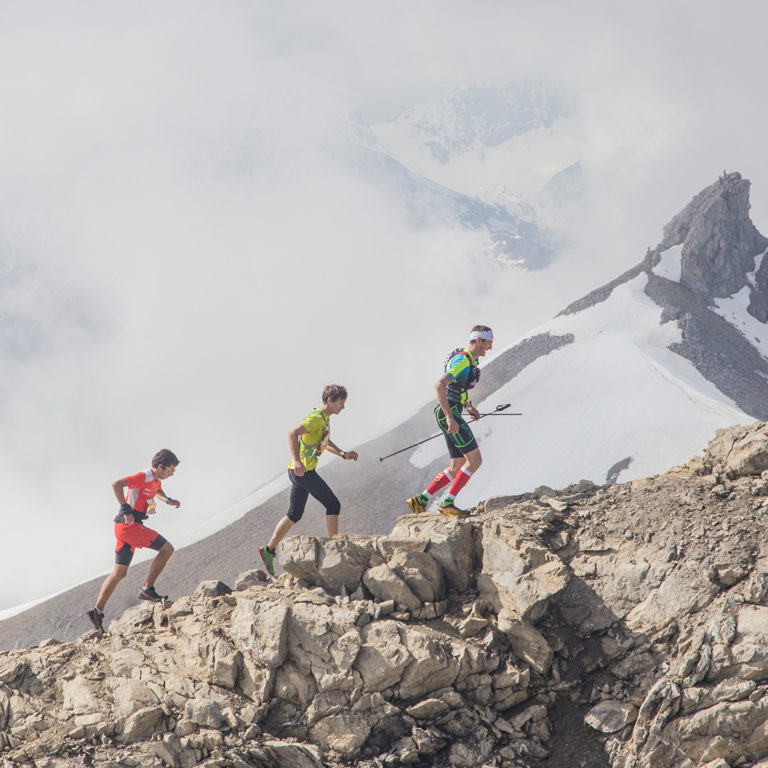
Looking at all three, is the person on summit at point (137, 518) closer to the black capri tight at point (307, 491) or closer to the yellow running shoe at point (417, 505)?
the black capri tight at point (307, 491)

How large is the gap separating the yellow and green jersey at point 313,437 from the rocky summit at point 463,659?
1970 millimetres

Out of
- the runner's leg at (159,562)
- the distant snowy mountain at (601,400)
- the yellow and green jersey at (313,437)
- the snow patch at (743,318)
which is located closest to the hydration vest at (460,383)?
the yellow and green jersey at (313,437)

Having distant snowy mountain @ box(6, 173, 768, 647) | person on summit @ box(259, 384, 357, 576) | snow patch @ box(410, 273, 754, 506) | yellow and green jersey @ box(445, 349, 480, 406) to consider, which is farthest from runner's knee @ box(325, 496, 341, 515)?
snow patch @ box(410, 273, 754, 506)

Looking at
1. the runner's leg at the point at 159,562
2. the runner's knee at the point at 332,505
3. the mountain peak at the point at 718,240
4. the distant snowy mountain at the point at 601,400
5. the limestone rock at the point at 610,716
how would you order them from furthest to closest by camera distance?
the mountain peak at the point at 718,240 < the distant snowy mountain at the point at 601,400 < the runner's knee at the point at 332,505 < the runner's leg at the point at 159,562 < the limestone rock at the point at 610,716

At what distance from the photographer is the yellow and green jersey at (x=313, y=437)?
13000 mm

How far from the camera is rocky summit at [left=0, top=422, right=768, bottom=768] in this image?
9125 millimetres

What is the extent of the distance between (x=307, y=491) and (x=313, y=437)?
1.27 metres

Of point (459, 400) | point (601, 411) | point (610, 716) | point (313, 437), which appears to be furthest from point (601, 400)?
point (610, 716)

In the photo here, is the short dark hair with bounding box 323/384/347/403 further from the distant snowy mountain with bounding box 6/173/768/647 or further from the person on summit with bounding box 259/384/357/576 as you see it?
the distant snowy mountain with bounding box 6/173/768/647

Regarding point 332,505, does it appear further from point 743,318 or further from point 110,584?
point 743,318

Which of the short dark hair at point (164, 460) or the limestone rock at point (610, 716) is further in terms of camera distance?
the short dark hair at point (164, 460)

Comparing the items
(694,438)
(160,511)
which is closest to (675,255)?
(694,438)

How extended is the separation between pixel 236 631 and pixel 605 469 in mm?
45243

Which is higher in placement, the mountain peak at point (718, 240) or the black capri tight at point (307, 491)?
the black capri tight at point (307, 491)
